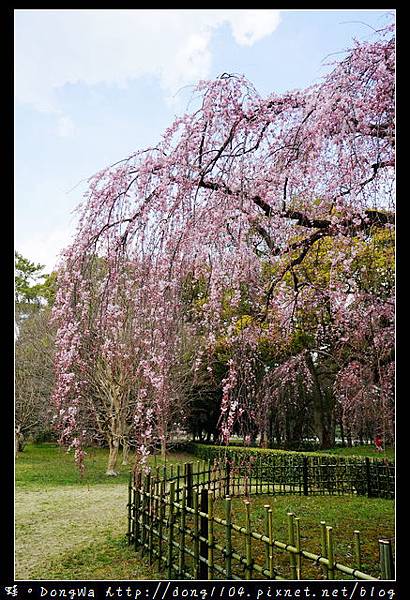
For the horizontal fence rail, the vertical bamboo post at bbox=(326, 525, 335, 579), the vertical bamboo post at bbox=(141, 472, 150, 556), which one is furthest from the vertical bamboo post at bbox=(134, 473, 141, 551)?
the vertical bamboo post at bbox=(326, 525, 335, 579)

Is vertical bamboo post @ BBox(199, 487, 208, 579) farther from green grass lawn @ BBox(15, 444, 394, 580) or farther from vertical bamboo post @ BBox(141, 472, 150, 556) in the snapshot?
vertical bamboo post @ BBox(141, 472, 150, 556)

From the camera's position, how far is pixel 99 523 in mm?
5008

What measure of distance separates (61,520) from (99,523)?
645 mm

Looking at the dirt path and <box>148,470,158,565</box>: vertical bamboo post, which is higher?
<box>148,470,158,565</box>: vertical bamboo post

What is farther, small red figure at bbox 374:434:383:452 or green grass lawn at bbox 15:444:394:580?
small red figure at bbox 374:434:383:452

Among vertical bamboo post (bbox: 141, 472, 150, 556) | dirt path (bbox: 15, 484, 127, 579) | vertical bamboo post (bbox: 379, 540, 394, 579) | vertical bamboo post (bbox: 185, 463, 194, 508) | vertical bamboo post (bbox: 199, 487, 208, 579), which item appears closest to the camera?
vertical bamboo post (bbox: 379, 540, 394, 579)

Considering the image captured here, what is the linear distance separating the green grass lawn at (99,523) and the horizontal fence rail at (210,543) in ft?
0.56

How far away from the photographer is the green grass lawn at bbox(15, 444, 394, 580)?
334cm

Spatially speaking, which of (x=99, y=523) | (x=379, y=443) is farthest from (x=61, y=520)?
(x=379, y=443)

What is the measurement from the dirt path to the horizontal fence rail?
71 centimetres

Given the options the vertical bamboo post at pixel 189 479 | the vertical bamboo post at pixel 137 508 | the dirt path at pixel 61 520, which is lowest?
the dirt path at pixel 61 520

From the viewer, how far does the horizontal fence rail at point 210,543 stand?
164 centimetres

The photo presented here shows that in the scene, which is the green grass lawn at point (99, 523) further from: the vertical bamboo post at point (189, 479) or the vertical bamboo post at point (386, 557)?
the vertical bamboo post at point (386, 557)

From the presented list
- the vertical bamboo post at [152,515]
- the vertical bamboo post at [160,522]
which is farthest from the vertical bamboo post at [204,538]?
the vertical bamboo post at [152,515]
